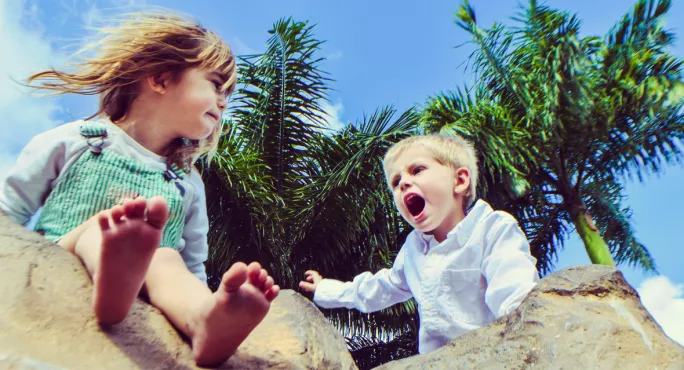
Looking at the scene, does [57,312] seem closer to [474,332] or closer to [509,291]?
[474,332]

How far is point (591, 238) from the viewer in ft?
26.4

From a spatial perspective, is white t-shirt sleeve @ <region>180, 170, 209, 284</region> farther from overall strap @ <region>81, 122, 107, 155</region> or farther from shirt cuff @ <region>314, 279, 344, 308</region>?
shirt cuff @ <region>314, 279, 344, 308</region>

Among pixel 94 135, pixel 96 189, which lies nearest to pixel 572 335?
pixel 96 189

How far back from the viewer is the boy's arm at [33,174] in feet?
5.98

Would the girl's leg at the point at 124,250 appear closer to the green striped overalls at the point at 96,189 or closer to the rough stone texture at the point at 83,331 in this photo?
the rough stone texture at the point at 83,331

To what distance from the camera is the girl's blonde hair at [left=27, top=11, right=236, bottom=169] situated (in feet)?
6.60

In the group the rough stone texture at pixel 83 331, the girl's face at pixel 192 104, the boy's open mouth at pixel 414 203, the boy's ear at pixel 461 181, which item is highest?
the boy's ear at pixel 461 181

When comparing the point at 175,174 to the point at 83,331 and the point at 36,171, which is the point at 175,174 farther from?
the point at 83,331

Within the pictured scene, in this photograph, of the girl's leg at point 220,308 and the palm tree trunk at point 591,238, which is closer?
the girl's leg at point 220,308

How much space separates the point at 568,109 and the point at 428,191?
716 centimetres

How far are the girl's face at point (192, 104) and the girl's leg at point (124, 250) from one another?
752mm

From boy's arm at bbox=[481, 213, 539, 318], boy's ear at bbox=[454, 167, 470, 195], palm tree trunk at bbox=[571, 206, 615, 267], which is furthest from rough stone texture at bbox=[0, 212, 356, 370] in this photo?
palm tree trunk at bbox=[571, 206, 615, 267]

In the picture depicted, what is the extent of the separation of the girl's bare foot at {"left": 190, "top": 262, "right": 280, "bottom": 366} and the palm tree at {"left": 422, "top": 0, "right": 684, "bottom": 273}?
23.3ft

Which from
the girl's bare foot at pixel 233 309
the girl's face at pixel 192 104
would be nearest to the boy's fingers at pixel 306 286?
the girl's face at pixel 192 104
